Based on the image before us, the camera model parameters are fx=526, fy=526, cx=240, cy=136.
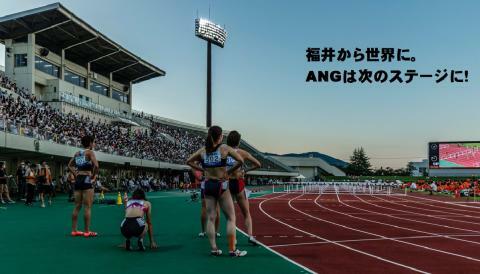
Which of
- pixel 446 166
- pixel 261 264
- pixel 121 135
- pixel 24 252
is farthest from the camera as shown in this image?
pixel 446 166

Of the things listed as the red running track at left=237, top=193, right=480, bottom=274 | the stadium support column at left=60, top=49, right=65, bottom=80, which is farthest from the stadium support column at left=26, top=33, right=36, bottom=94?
the red running track at left=237, top=193, right=480, bottom=274

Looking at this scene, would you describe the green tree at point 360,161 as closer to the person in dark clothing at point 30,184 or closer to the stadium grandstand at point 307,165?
the stadium grandstand at point 307,165

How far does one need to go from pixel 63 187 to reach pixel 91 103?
770 inches

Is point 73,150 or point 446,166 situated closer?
point 73,150

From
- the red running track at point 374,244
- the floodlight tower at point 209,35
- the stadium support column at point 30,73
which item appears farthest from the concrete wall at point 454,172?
the red running track at point 374,244

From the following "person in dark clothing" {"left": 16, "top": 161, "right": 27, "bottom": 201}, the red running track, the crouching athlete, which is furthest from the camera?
"person in dark clothing" {"left": 16, "top": 161, "right": 27, "bottom": 201}

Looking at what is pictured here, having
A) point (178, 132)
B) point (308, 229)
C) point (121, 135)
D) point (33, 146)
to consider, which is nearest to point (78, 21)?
point (121, 135)

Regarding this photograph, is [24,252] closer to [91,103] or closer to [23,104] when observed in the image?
[23,104]

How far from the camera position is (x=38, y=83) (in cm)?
4825

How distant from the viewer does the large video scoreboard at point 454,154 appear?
3125 inches

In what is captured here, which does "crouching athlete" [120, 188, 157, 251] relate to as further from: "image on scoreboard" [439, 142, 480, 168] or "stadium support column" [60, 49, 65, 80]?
"image on scoreboard" [439, 142, 480, 168]

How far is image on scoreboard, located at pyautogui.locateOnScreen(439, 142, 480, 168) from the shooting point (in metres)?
79.4

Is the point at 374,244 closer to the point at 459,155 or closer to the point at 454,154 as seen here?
the point at 459,155

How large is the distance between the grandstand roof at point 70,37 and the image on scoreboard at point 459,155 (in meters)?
47.1
